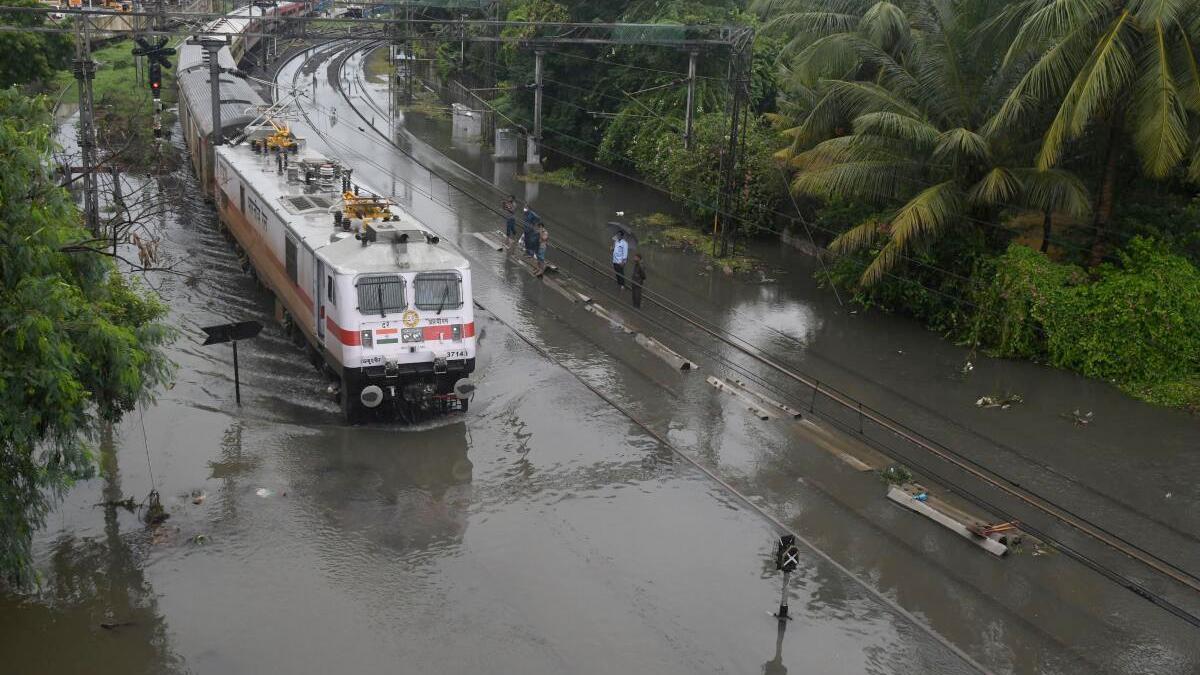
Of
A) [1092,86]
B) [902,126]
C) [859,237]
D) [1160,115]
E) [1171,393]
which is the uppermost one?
[1092,86]

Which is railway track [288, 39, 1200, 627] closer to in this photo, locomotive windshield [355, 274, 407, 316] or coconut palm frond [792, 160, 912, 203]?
coconut palm frond [792, 160, 912, 203]

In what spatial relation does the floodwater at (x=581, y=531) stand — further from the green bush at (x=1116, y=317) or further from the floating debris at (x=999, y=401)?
the green bush at (x=1116, y=317)

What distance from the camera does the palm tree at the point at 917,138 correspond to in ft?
69.7

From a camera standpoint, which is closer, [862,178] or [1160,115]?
[1160,115]

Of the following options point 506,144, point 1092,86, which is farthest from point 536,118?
point 1092,86

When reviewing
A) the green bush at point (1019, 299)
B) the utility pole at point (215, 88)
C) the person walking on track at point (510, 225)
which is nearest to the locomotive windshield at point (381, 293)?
the green bush at point (1019, 299)

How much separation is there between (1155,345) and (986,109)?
5729 mm

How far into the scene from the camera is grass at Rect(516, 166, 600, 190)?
3809cm

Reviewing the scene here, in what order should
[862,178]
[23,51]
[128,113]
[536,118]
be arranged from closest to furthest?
[862,178] → [23,51] → [128,113] → [536,118]

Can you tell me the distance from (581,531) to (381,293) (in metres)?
5.13

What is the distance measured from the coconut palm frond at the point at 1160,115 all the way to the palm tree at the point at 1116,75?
0.05ft

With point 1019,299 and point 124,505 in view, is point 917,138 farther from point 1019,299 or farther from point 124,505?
point 124,505

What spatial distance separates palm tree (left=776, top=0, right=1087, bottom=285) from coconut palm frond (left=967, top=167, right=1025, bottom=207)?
0.02 meters

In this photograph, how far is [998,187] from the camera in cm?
2061
